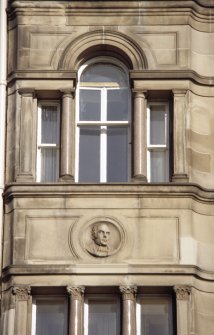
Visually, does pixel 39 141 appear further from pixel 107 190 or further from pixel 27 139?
pixel 107 190

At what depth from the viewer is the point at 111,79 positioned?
29.2 metres

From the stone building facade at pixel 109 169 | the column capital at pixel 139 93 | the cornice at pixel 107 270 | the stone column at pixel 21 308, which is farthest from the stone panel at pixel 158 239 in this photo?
the column capital at pixel 139 93

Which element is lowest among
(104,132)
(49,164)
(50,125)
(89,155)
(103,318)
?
(103,318)

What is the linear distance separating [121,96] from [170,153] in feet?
5.34

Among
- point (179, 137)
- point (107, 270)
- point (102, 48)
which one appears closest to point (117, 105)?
point (102, 48)

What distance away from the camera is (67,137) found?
2831cm

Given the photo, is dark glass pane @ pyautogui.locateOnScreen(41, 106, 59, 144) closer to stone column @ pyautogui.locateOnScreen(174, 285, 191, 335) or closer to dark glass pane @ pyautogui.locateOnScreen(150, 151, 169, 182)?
dark glass pane @ pyautogui.locateOnScreen(150, 151, 169, 182)

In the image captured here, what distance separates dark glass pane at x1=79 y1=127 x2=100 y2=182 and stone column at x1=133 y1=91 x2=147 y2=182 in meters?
0.81

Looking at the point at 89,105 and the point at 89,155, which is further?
the point at 89,105

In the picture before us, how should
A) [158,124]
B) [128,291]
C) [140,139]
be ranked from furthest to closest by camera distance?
[158,124] → [140,139] → [128,291]

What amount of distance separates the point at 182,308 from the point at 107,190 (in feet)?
8.81

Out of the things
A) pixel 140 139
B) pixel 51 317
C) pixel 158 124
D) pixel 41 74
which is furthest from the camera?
pixel 158 124

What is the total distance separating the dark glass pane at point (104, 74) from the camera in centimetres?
2917

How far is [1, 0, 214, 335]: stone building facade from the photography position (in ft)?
89.0
